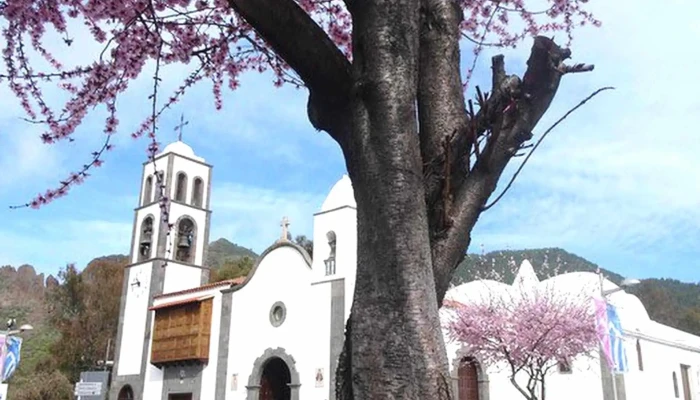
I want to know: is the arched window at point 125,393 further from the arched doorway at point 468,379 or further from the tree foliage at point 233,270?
the tree foliage at point 233,270

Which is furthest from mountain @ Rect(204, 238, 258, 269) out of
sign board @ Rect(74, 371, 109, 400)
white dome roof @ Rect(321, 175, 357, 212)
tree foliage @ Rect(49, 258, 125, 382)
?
white dome roof @ Rect(321, 175, 357, 212)

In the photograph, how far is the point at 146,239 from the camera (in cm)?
2612

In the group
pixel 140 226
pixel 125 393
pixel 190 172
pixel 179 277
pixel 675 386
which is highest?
pixel 190 172

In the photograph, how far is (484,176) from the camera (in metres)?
3.12

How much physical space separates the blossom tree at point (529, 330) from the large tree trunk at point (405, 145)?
12389 millimetres

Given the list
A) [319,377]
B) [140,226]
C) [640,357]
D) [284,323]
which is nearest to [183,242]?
[140,226]

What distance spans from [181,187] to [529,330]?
15913 millimetres

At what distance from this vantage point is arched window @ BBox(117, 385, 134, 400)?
24.0 meters

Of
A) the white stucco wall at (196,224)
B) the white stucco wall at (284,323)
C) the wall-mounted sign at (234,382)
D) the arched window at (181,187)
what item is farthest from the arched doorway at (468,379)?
the arched window at (181,187)

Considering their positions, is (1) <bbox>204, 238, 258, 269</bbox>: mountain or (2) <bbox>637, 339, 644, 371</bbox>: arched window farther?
(1) <bbox>204, 238, 258, 269</bbox>: mountain

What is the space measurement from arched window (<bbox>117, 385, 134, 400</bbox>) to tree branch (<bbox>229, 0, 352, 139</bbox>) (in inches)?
920

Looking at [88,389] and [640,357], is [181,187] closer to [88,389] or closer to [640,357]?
[88,389]

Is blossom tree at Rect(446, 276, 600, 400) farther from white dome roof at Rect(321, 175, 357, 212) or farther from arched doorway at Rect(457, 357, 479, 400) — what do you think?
white dome roof at Rect(321, 175, 357, 212)

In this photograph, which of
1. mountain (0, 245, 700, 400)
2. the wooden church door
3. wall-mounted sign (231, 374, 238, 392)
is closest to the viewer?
the wooden church door
